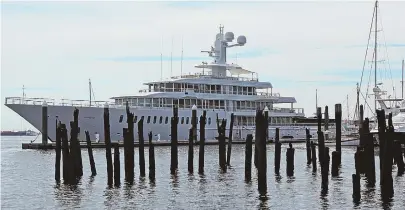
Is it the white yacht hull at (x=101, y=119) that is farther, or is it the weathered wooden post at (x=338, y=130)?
the white yacht hull at (x=101, y=119)

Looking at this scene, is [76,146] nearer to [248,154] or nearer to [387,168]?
[248,154]

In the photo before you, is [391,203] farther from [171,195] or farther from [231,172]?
[231,172]

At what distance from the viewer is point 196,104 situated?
91.1 m

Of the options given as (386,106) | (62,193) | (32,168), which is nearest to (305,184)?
(62,193)

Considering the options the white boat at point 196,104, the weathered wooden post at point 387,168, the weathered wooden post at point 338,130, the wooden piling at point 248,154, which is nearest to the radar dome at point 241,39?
the white boat at point 196,104

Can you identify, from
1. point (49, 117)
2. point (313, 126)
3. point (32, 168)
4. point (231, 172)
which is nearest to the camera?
point (231, 172)

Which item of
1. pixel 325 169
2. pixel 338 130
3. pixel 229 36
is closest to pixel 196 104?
pixel 229 36

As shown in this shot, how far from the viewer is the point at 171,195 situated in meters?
36.3

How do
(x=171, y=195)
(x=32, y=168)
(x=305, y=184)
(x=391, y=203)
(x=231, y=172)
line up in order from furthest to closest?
(x=32, y=168), (x=231, y=172), (x=305, y=184), (x=171, y=195), (x=391, y=203)

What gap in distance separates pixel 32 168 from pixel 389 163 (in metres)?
29.3

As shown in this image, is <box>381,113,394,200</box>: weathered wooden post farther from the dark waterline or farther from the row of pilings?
the dark waterline

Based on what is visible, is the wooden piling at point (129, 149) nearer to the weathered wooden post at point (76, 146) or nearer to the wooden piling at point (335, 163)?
the weathered wooden post at point (76, 146)

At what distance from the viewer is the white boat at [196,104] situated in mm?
79619

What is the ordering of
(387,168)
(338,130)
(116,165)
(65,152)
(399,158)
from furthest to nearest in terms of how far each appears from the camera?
(338,130), (399,158), (116,165), (65,152), (387,168)
